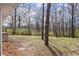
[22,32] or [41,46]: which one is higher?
[22,32]

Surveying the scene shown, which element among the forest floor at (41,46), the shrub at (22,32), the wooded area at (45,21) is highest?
the wooded area at (45,21)

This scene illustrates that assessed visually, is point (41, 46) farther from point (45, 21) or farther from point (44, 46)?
point (45, 21)

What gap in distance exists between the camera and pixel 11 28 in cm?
99

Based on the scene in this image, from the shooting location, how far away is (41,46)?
3.29 ft

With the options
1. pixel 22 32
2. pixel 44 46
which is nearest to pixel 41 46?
pixel 44 46

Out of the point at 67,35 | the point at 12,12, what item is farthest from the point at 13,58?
the point at 67,35

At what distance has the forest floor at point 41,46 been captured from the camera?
100cm

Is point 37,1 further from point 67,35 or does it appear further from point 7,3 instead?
point 67,35

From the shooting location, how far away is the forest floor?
100cm

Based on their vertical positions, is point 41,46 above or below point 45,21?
below

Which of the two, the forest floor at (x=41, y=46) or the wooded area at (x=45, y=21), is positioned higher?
the wooded area at (x=45, y=21)

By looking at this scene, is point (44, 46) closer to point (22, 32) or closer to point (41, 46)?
point (41, 46)

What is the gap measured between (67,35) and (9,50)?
524mm

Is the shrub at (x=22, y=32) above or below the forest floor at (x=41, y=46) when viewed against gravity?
above
